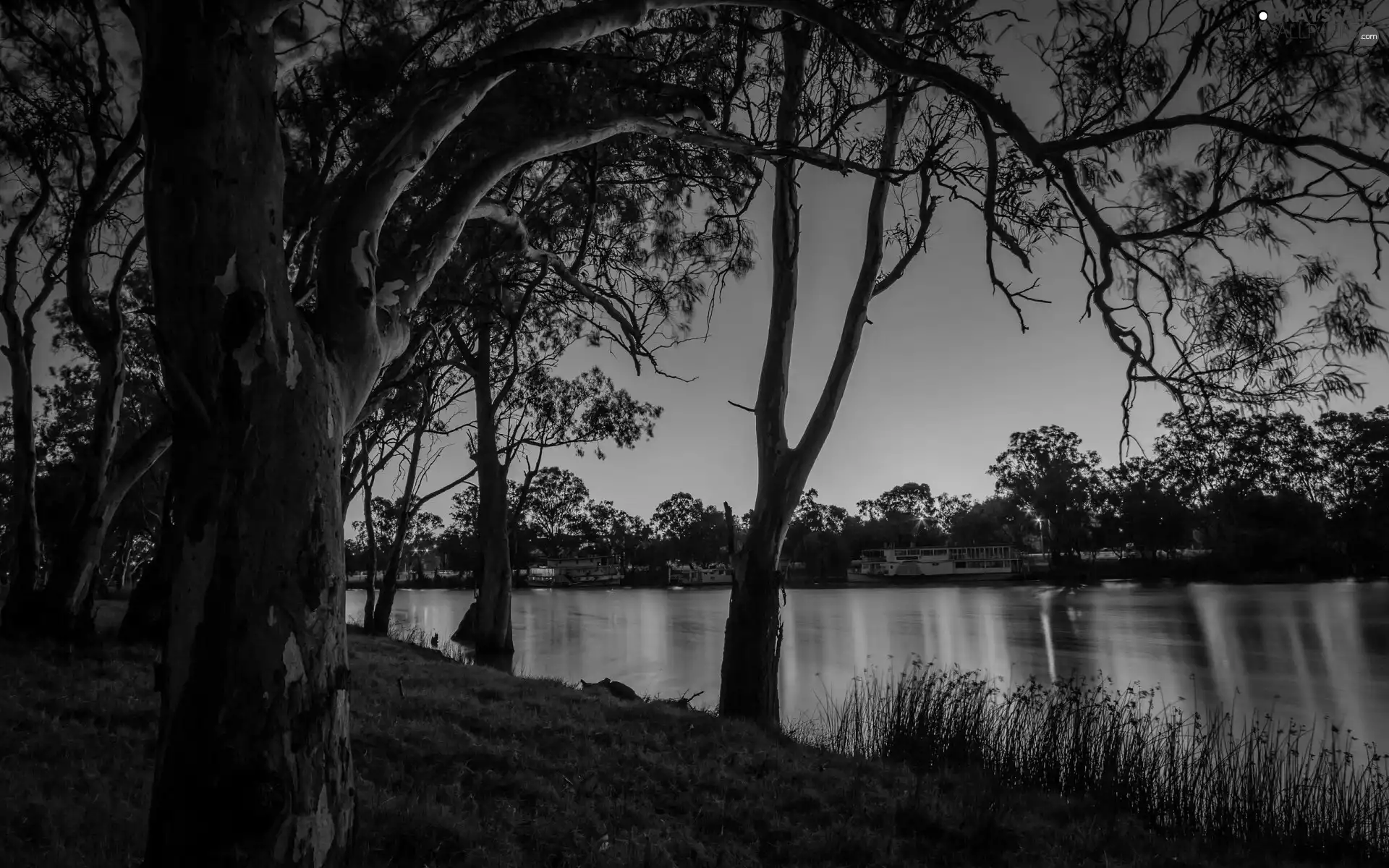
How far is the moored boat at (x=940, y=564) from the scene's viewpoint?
→ 48.4 meters

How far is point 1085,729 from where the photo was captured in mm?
4727

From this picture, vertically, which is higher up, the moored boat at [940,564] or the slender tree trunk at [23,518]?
the slender tree trunk at [23,518]

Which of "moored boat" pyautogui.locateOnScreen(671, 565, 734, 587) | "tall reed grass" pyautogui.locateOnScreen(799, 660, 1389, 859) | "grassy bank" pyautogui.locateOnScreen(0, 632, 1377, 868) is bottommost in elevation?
"moored boat" pyautogui.locateOnScreen(671, 565, 734, 587)

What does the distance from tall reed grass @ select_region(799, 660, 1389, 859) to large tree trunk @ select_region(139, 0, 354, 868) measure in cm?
395

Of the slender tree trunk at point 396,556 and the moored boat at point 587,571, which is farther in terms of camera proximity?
the moored boat at point 587,571

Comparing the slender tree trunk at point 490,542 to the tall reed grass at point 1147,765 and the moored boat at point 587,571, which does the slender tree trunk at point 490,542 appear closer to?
the tall reed grass at point 1147,765

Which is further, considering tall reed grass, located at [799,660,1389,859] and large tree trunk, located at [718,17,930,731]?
large tree trunk, located at [718,17,930,731]

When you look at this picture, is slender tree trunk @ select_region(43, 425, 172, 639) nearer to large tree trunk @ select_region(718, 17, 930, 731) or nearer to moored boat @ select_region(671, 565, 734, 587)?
large tree trunk @ select_region(718, 17, 930, 731)

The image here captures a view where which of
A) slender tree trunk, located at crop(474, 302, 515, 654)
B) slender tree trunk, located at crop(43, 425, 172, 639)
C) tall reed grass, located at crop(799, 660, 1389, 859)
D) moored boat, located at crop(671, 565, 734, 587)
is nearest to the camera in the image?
tall reed grass, located at crop(799, 660, 1389, 859)

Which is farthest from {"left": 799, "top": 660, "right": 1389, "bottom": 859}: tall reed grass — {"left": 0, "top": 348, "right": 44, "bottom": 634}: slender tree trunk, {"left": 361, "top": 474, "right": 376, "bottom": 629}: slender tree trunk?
{"left": 361, "top": 474, "right": 376, "bottom": 629}: slender tree trunk

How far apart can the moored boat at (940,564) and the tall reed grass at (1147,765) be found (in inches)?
1730

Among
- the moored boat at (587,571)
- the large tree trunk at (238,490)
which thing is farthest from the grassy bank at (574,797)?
the moored boat at (587,571)

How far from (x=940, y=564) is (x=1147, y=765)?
158 feet

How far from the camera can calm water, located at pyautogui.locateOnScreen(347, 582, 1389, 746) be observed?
1005cm
